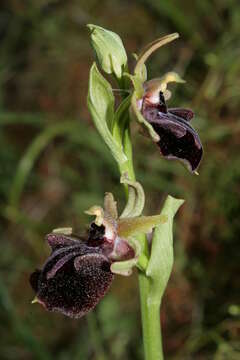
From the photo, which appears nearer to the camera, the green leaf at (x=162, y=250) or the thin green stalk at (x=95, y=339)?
the green leaf at (x=162, y=250)

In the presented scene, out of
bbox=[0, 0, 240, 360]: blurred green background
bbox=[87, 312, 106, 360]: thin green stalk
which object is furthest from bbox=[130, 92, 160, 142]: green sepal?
bbox=[87, 312, 106, 360]: thin green stalk

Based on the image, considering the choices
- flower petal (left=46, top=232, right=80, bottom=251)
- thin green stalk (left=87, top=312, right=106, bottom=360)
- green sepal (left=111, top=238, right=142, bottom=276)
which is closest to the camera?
green sepal (left=111, top=238, right=142, bottom=276)

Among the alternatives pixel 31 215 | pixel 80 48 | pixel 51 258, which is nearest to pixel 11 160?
pixel 31 215

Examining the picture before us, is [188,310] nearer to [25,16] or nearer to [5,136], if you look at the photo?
[5,136]

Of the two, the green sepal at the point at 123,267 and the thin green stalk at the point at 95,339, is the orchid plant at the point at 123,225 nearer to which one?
the green sepal at the point at 123,267

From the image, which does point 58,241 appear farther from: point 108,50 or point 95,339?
point 95,339

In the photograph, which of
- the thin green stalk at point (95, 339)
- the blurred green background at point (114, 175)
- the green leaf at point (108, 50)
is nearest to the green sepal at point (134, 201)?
the green leaf at point (108, 50)

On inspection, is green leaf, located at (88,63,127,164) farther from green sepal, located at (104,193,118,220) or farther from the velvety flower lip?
the velvety flower lip
